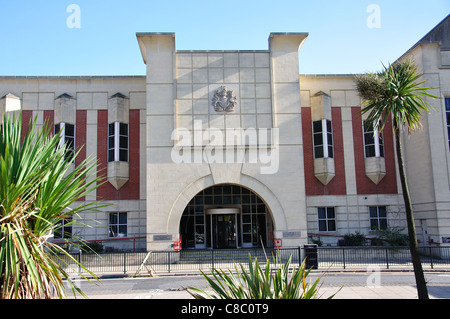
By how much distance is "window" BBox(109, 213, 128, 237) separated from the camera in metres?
27.0

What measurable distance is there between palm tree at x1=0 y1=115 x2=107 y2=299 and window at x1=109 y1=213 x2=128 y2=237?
2159 centimetres

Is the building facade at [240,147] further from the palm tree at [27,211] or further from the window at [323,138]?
the palm tree at [27,211]

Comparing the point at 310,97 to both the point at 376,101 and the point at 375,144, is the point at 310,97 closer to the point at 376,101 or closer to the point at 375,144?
the point at 375,144

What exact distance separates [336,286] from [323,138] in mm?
14355

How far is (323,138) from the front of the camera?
27.6 metres

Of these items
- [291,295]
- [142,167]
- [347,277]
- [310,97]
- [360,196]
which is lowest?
[347,277]

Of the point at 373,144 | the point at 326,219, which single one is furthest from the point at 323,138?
the point at 326,219

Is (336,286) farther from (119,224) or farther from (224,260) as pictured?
(119,224)

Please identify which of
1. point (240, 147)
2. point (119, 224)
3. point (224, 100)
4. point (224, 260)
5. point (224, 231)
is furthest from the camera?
point (224, 231)

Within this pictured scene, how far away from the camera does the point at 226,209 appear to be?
28000 millimetres

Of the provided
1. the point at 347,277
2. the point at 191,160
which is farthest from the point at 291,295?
the point at 191,160

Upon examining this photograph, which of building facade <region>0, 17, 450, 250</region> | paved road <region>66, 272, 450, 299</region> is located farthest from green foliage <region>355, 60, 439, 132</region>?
building facade <region>0, 17, 450, 250</region>

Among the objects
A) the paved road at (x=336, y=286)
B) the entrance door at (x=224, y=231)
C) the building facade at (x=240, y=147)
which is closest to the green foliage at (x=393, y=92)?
the paved road at (x=336, y=286)

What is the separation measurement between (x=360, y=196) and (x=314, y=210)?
333 cm
